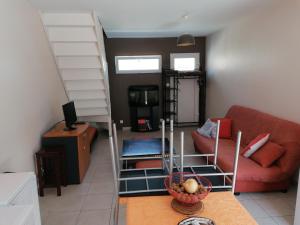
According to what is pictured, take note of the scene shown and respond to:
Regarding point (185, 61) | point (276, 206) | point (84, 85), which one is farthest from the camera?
point (185, 61)

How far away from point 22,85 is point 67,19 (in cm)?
123

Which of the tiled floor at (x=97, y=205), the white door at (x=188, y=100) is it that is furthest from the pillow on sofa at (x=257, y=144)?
the white door at (x=188, y=100)

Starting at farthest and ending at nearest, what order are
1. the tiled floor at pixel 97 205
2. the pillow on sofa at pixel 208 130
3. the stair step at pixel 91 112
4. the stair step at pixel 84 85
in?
the stair step at pixel 91 112 → the stair step at pixel 84 85 → the pillow on sofa at pixel 208 130 → the tiled floor at pixel 97 205

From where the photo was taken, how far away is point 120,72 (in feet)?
20.0

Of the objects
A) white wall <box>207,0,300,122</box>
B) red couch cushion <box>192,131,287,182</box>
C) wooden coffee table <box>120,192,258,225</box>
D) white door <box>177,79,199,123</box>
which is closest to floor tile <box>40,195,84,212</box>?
wooden coffee table <box>120,192,258,225</box>

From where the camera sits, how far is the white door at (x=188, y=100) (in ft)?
20.7

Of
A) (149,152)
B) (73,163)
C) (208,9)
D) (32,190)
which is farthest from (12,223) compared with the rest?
(208,9)

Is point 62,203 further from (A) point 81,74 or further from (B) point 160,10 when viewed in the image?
(B) point 160,10

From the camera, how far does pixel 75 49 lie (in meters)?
3.68

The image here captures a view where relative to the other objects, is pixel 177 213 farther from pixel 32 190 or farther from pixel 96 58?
pixel 96 58

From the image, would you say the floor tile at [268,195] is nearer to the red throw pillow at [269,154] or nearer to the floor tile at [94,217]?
the red throw pillow at [269,154]

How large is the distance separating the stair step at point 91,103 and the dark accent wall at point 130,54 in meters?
1.46

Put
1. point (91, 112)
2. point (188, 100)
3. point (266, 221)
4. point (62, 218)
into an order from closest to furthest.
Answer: point (266, 221), point (62, 218), point (91, 112), point (188, 100)

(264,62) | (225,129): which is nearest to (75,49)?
(225,129)
